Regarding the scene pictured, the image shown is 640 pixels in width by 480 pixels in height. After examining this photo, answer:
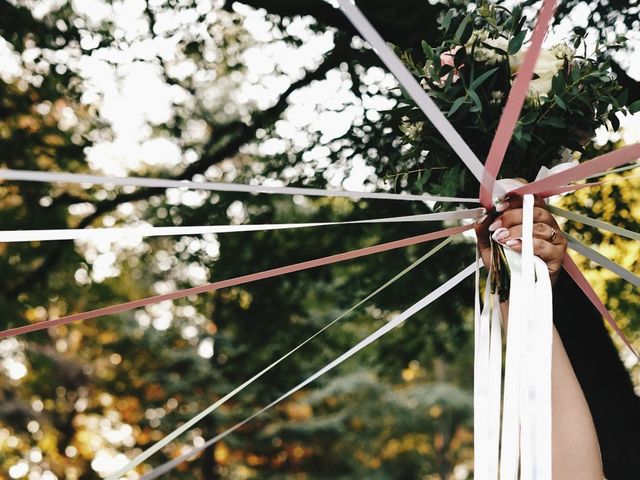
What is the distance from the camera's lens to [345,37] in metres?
4.90

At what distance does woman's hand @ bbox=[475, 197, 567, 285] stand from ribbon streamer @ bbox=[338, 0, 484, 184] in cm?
14

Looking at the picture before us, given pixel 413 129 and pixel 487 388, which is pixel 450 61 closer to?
pixel 413 129

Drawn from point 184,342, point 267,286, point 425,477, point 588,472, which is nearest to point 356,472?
point 425,477

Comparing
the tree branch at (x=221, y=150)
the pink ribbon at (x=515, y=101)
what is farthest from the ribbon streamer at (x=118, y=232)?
the tree branch at (x=221, y=150)

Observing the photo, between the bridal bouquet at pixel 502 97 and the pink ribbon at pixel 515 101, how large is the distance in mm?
316

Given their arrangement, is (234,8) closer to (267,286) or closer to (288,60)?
(288,60)

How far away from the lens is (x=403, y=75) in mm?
1632

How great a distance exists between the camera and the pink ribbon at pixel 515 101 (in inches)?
57.2

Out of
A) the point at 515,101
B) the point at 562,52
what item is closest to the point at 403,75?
the point at 515,101

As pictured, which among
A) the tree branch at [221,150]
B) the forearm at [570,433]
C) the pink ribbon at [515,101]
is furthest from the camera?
the tree branch at [221,150]

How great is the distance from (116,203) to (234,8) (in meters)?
2.14

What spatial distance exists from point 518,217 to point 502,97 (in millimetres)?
513

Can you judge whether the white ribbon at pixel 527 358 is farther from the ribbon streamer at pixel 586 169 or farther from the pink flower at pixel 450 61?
the pink flower at pixel 450 61

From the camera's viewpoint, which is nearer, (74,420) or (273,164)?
(273,164)
